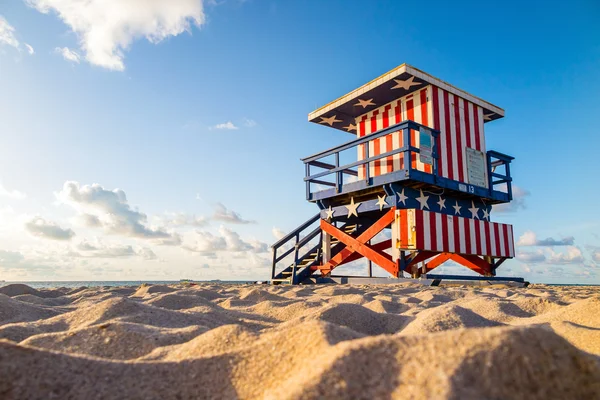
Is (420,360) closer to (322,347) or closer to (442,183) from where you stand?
(322,347)

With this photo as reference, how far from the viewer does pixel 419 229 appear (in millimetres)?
7609

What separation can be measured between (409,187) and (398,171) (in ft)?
1.92

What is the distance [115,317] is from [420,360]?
7.09 feet

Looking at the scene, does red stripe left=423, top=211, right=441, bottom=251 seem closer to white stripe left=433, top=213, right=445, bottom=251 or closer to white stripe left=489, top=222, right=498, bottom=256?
white stripe left=433, top=213, right=445, bottom=251

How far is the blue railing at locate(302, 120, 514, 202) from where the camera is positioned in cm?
785

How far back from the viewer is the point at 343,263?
30.9 feet

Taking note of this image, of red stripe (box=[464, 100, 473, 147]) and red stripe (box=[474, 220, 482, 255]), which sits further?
red stripe (box=[464, 100, 473, 147])

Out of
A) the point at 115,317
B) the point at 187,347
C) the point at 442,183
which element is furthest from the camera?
the point at 442,183

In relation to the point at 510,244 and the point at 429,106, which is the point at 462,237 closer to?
the point at 510,244

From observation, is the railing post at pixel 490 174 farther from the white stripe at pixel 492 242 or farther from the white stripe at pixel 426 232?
the white stripe at pixel 426 232

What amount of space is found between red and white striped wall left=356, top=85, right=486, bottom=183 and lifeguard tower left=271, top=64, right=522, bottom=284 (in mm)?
22

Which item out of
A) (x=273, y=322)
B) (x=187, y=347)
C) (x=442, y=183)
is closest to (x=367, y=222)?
(x=442, y=183)

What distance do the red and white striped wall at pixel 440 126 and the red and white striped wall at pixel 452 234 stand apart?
3.62 feet

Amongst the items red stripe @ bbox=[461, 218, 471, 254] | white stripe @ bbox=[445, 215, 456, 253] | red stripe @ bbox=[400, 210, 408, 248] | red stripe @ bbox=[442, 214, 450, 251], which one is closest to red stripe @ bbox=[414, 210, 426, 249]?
red stripe @ bbox=[400, 210, 408, 248]
